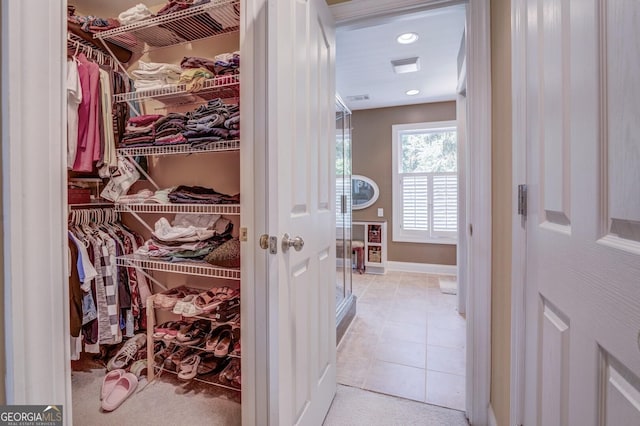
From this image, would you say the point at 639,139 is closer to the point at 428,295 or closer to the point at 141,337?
the point at 141,337

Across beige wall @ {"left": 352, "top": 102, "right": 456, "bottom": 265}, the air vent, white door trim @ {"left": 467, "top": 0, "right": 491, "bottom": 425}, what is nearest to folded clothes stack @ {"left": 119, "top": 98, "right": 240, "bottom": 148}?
white door trim @ {"left": 467, "top": 0, "right": 491, "bottom": 425}

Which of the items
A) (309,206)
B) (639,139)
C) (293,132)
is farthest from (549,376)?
(293,132)

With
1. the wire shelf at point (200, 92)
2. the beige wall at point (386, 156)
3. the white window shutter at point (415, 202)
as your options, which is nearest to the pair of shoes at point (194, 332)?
the wire shelf at point (200, 92)

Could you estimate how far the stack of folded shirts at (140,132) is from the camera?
5.68 feet

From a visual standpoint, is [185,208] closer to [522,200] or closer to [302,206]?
[302,206]

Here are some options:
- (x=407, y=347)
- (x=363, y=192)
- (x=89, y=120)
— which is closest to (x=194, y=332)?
(x=89, y=120)

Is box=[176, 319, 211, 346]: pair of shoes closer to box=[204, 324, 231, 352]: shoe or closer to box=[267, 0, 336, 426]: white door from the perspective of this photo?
box=[204, 324, 231, 352]: shoe

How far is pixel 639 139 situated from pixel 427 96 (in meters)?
4.08

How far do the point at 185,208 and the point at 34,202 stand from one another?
1.23 m

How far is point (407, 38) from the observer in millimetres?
2590

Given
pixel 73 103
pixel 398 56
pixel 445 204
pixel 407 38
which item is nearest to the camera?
pixel 73 103

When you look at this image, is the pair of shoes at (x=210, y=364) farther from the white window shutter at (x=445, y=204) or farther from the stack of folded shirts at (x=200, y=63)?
the white window shutter at (x=445, y=204)

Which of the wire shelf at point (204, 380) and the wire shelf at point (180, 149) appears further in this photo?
the wire shelf at point (204, 380)

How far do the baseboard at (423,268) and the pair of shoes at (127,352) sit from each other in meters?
3.49
